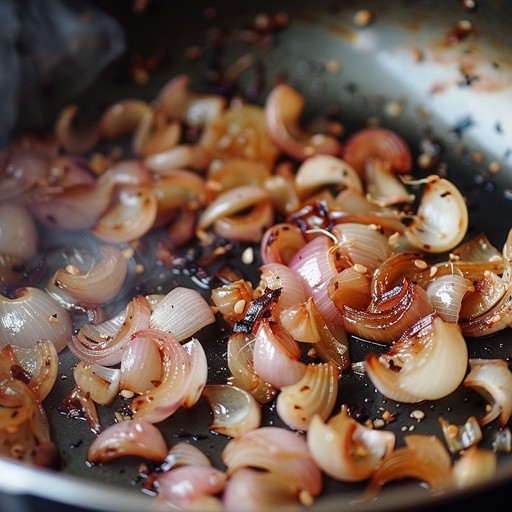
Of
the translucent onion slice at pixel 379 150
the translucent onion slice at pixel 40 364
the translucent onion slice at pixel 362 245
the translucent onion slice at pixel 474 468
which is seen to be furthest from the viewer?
the translucent onion slice at pixel 379 150

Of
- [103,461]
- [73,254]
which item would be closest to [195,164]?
[73,254]

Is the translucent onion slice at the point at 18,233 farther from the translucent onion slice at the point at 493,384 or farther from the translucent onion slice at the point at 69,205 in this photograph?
the translucent onion slice at the point at 493,384

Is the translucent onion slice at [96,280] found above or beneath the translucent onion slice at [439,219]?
beneath

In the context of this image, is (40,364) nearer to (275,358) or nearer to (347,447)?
(275,358)

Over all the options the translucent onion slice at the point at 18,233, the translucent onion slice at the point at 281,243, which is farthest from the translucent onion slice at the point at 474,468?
the translucent onion slice at the point at 18,233

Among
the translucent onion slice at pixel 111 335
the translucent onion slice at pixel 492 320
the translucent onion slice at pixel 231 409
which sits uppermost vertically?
the translucent onion slice at pixel 492 320

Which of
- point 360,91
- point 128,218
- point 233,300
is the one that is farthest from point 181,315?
point 360,91

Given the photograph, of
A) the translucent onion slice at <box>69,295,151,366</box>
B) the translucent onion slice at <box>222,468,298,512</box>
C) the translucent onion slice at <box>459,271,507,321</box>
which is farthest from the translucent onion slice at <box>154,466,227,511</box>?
the translucent onion slice at <box>459,271,507,321</box>
